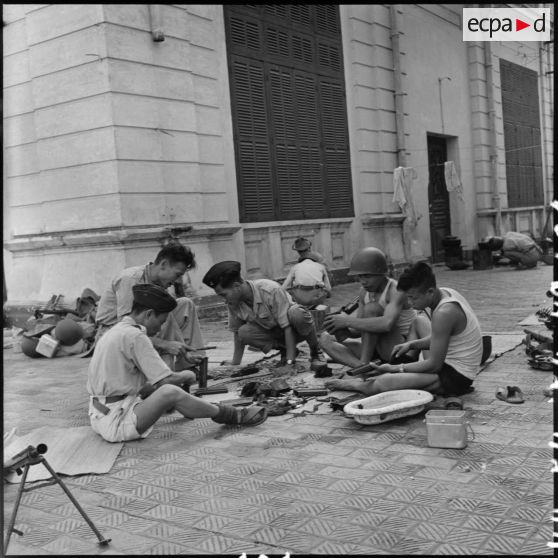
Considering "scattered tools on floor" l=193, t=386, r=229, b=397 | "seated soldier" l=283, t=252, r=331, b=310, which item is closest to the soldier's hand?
"scattered tools on floor" l=193, t=386, r=229, b=397

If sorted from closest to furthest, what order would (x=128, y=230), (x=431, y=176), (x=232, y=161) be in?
1. (x=128, y=230)
2. (x=232, y=161)
3. (x=431, y=176)

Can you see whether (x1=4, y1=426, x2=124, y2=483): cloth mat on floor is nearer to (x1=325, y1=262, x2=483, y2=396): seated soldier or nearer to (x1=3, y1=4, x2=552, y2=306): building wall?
(x1=325, y1=262, x2=483, y2=396): seated soldier

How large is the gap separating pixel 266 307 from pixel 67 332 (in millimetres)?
3593

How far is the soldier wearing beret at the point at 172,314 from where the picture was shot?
618cm

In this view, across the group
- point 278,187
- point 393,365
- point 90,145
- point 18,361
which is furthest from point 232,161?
point 393,365

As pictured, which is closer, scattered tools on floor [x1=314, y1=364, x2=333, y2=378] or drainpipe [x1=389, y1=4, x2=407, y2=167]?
scattered tools on floor [x1=314, y1=364, x2=333, y2=378]

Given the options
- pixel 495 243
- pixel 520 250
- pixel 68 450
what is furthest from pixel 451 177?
pixel 68 450

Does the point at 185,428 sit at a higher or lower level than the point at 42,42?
lower

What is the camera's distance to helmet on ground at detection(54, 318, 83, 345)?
9.30 metres

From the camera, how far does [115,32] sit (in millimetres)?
10766

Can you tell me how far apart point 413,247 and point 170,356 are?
1273 cm

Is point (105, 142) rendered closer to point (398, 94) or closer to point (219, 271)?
point (219, 271)

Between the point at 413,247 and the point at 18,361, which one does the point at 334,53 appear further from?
the point at 18,361

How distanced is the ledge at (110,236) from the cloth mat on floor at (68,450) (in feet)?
18.8
